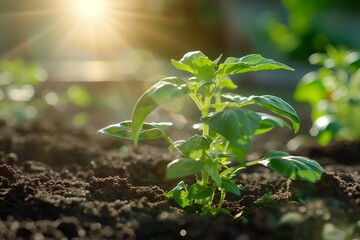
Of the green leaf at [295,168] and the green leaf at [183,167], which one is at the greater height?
the green leaf at [183,167]

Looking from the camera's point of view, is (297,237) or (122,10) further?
(122,10)

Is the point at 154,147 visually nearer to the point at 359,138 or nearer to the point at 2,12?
the point at 359,138

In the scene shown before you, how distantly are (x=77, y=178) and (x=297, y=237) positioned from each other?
131 centimetres

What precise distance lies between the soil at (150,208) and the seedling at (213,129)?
0.34ft

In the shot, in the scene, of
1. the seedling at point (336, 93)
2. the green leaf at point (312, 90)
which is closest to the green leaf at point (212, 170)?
the seedling at point (336, 93)

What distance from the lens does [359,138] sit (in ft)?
14.7

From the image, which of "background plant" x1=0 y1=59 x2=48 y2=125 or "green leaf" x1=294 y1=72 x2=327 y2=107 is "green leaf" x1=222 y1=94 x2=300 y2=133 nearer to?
"green leaf" x1=294 y1=72 x2=327 y2=107

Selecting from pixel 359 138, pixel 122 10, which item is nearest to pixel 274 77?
pixel 122 10

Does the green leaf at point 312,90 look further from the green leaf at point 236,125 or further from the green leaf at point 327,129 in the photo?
the green leaf at point 236,125

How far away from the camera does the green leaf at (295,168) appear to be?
2006 millimetres

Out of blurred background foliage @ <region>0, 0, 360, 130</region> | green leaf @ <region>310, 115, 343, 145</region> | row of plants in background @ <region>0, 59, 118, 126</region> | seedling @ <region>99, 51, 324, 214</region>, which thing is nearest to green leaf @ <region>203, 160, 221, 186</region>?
seedling @ <region>99, 51, 324, 214</region>

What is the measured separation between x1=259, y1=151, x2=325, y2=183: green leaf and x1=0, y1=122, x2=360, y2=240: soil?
9cm

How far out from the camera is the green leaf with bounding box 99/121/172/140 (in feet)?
7.05

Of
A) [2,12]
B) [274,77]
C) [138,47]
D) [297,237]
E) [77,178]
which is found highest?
[2,12]
